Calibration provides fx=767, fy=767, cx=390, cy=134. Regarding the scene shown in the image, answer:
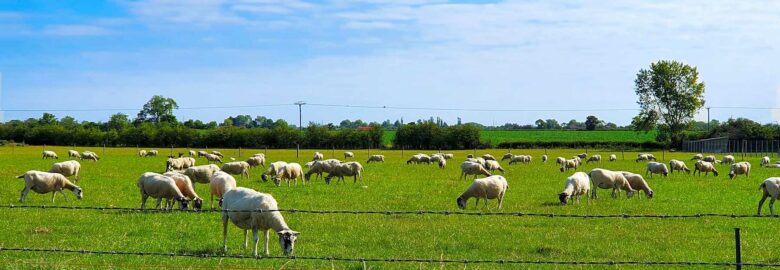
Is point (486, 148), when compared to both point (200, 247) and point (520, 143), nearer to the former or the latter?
point (520, 143)

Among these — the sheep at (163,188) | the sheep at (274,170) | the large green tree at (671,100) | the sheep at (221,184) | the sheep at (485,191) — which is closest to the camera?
the sheep at (163,188)

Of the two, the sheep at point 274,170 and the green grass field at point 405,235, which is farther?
the sheep at point 274,170

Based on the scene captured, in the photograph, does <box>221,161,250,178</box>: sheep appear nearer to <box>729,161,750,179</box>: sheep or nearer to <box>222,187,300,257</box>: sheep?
<box>222,187,300,257</box>: sheep

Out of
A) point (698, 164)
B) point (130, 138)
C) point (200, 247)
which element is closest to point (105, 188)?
point (200, 247)

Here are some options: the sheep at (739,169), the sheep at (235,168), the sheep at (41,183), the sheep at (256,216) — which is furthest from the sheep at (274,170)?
the sheep at (739,169)

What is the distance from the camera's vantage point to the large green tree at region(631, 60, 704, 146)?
106 meters

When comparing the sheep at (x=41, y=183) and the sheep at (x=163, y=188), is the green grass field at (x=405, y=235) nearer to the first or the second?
the sheep at (x=41, y=183)

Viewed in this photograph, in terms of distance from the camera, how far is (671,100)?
10662cm

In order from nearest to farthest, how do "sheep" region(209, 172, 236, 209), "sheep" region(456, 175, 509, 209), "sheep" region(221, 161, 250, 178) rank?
1. "sheep" region(209, 172, 236, 209)
2. "sheep" region(456, 175, 509, 209)
3. "sheep" region(221, 161, 250, 178)

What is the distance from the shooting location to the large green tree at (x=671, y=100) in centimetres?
10606

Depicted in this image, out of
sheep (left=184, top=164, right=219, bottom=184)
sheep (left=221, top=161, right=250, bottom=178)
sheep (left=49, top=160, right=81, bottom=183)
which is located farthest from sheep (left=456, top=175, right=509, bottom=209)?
sheep (left=49, top=160, right=81, bottom=183)

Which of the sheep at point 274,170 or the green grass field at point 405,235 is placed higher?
the sheep at point 274,170

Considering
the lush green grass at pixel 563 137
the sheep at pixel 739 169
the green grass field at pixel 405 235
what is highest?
the lush green grass at pixel 563 137

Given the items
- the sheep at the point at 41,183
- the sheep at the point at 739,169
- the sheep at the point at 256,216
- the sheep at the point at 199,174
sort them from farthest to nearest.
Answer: the sheep at the point at 739,169
the sheep at the point at 199,174
the sheep at the point at 41,183
the sheep at the point at 256,216
